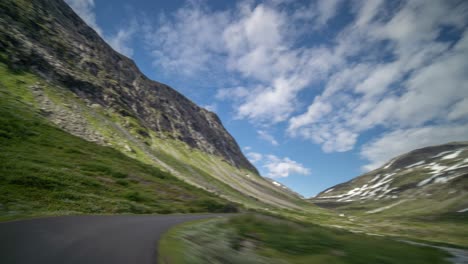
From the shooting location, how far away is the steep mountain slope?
67812mm

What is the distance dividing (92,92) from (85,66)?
18.4 meters

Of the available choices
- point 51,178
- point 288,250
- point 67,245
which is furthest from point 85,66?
point 288,250

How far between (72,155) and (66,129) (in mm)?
21703

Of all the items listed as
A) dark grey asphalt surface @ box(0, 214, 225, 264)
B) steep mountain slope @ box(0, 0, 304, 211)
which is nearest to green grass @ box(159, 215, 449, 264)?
dark grey asphalt surface @ box(0, 214, 225, 264)

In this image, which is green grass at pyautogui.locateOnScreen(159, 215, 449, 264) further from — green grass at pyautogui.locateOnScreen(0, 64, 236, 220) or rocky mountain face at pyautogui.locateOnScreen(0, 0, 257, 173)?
rocky mountain face at pyautogui.locateOnScreen(0, 0, 257, 173)

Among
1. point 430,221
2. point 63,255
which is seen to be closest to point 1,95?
point 63,255

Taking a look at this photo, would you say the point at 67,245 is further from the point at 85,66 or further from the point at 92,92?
the point at 85,66

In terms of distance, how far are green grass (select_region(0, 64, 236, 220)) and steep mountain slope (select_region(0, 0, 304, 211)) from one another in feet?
19.2

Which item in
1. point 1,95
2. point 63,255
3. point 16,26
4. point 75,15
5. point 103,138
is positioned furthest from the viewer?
point 75,15

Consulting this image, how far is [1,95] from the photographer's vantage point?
164ft

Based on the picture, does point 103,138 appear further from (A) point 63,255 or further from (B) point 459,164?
(B) point 459,164

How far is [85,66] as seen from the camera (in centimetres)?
10588

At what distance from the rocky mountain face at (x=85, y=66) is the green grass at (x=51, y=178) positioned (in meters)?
17.2

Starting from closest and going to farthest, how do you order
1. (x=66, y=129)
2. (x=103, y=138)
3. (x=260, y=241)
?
(x=260, y=241) < (x=66, y=129) < (x=103, y=138)
